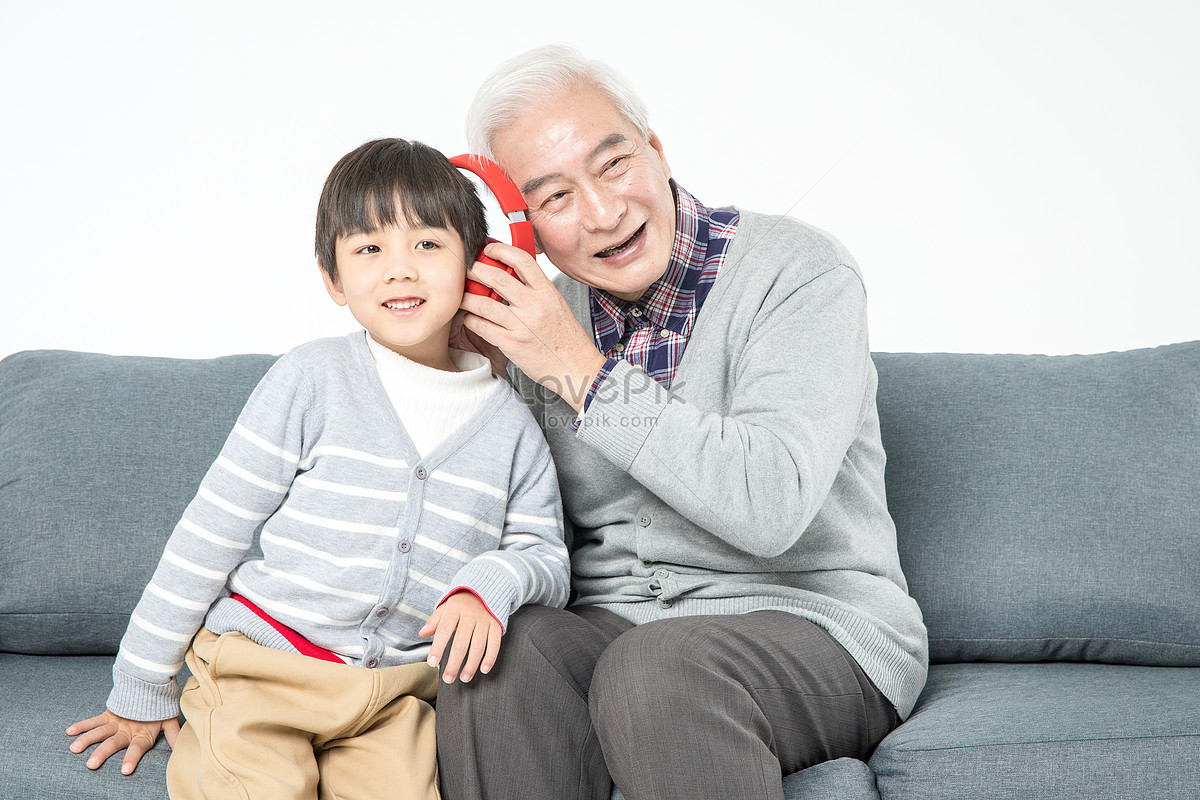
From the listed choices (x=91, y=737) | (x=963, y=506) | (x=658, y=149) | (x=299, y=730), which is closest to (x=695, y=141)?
(x=658, y=149)

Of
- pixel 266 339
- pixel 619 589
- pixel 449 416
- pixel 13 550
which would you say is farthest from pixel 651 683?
pixel 266 339

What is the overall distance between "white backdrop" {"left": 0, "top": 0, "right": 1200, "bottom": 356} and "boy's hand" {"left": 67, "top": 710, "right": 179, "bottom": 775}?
1171 millimetres

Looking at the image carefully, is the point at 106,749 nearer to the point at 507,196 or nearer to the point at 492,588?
the point at 492,588

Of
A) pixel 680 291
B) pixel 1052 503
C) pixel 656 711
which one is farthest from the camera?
pixel 1052 503

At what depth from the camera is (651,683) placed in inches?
39.7

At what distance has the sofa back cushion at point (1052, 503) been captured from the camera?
1525mm

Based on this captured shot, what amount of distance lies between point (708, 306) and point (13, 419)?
4.31 ft

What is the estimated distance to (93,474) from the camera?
162cm

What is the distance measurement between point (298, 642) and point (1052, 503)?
1.26m

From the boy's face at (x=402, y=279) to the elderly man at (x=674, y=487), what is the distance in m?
0.05

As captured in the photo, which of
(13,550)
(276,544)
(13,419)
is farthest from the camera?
(13,419)

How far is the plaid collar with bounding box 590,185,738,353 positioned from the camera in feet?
4.67

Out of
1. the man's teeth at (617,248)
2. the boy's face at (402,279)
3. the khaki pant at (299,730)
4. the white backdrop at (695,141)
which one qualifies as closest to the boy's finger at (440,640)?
the khaki pant at (299,730)

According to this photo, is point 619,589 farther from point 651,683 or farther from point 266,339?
point 266,339
